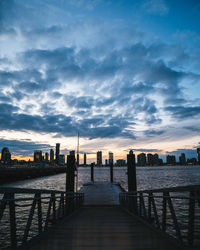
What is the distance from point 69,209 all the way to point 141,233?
4586mm

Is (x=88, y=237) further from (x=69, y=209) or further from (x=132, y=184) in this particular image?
(x=132, y=184)

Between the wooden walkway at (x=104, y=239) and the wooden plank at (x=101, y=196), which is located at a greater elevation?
the wooden walkway at (x=104, y=239)

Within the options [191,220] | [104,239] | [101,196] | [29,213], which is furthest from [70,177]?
[191,220]

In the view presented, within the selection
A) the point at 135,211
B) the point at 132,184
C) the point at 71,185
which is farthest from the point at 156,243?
the point at 71,185

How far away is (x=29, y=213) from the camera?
14.7ft

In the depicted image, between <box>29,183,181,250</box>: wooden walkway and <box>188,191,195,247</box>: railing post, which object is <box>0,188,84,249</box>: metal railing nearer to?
<box>29,183,181,250</box>: wooden walkway

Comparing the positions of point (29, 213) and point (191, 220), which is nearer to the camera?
point (191, 220)

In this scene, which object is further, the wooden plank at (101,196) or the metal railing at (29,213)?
the wooden plank at (101,196)

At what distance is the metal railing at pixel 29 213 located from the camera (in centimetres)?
311

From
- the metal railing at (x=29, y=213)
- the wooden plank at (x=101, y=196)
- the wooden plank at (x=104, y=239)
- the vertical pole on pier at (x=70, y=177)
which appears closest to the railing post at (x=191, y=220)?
the wooden plank at (x=104, y=239)

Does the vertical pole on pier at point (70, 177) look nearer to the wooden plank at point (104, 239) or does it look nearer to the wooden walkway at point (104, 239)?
the wooden walkway at point (104, 239)

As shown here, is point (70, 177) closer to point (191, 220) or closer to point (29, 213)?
point (29, 213)

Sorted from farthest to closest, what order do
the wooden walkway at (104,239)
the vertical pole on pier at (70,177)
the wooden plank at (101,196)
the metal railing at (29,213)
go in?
1. the wooden plank at (101,196)
2. the vertical pole on pier at (70,177)
3. the wooden walkway at (104,239)
4. the metal railing at (29,213)

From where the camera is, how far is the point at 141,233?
455 centimetres
